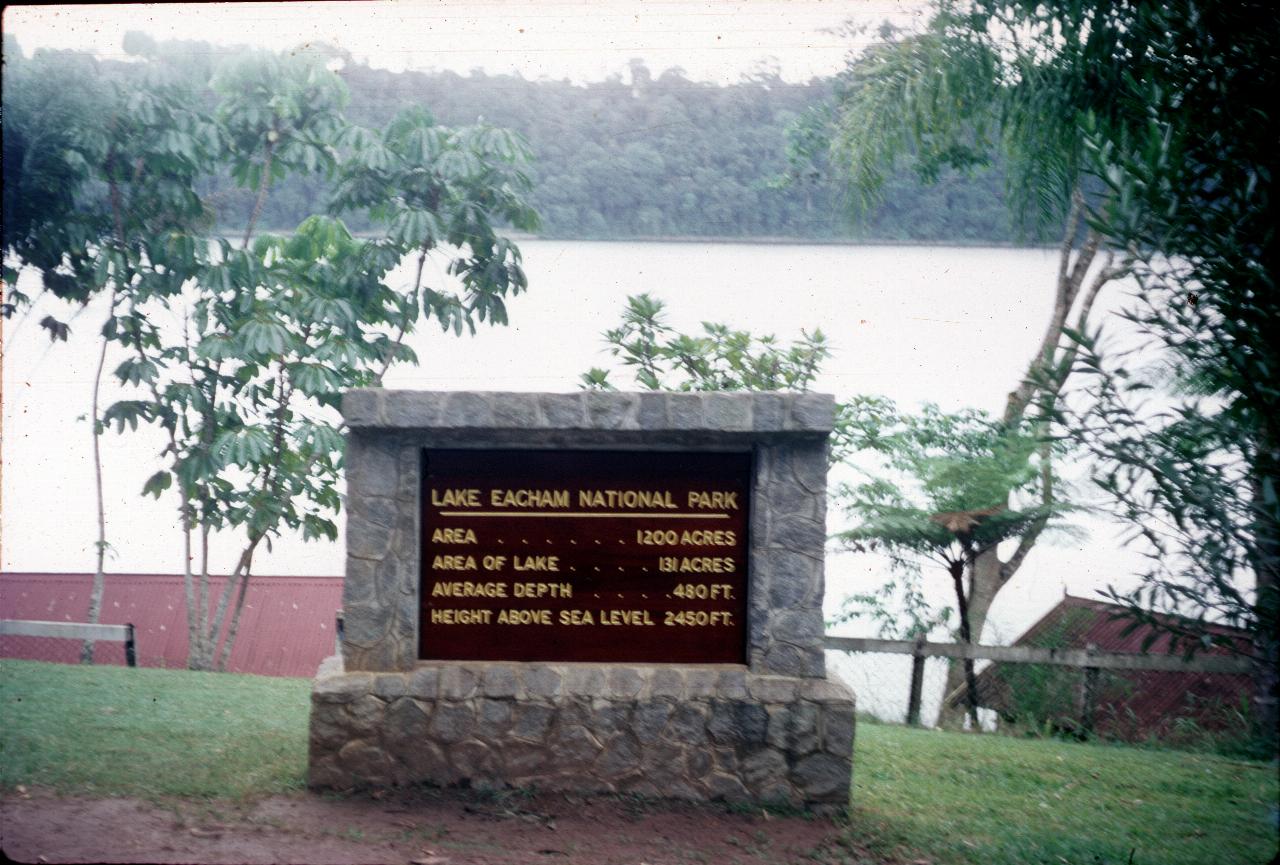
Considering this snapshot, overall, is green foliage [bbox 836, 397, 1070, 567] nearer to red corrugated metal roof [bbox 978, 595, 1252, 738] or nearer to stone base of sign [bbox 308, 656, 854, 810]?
red corrugated metal roof [bbox 978, 595, 1252, 738]

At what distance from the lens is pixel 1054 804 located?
700 centimetres

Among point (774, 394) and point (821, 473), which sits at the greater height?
point (774, 394)

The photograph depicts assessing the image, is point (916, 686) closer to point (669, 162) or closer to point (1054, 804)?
point (1054, 804)

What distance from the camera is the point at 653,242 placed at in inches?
489

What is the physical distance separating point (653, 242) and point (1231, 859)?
8332 mm

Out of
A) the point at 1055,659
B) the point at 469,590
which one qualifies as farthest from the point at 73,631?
the point at 1055,659

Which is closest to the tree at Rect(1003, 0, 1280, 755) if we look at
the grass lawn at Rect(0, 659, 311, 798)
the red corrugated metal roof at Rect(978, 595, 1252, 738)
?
the grass lawn at Rect(0, 659, 311, 798)

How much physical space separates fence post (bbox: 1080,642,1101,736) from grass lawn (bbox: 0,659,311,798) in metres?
7.10

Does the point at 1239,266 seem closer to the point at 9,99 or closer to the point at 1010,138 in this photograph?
the point at 1010,138

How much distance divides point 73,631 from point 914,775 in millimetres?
8010

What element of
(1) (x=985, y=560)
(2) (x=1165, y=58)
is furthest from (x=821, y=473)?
(1) (x=985, y=560)

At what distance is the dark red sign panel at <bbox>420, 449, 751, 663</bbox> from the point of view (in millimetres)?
6273

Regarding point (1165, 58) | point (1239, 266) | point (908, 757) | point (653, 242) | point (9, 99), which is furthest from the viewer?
point (653, 242)

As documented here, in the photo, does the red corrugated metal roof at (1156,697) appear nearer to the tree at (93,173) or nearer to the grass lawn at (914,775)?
the grass lawn at (914,775)
